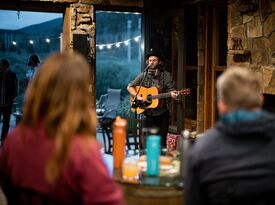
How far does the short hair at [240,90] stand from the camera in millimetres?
1719

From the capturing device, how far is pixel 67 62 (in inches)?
59.6

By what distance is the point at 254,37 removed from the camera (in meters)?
4.50

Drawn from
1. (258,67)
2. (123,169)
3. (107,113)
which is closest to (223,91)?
(123,169)

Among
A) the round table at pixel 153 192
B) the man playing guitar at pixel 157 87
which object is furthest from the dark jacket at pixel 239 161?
the man playing guitar at pixel 157 87

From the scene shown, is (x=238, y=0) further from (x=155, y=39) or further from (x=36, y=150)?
(x=36, y=150)

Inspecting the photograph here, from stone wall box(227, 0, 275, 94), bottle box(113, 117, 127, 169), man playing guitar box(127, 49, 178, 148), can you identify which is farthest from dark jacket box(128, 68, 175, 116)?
bottle box(113, 117, 127, 169)

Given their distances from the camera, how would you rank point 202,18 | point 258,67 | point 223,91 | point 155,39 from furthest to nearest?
point 155,39, point 202,18, point 258,67, point 223,91

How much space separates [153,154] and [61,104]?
1.00m

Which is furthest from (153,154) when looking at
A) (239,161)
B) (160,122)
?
(160,122)

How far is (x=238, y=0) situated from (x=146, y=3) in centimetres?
171

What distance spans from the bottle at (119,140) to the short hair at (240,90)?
0.91m

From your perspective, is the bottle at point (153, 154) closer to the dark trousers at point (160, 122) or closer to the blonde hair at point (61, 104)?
the blonde hair at point (61, 104)

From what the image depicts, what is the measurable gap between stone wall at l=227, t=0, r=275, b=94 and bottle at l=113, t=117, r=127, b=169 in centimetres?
211

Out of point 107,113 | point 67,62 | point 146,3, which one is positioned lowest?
point 107,113
